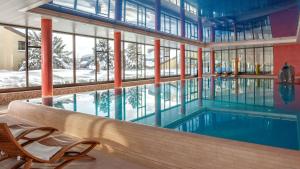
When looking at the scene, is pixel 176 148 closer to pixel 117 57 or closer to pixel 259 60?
pixel 117 57

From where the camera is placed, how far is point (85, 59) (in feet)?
43.1

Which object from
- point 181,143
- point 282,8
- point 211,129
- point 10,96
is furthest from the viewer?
point 282,8

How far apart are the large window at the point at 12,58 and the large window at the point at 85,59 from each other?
2.72 metres

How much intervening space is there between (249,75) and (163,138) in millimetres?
20700

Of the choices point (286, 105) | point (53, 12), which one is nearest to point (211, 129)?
point (286, 105)

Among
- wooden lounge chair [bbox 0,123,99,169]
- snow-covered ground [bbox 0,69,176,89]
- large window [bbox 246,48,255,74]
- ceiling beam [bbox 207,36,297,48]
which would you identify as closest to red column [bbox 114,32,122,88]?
snow-covered ground [bbox 0,69,176,89]

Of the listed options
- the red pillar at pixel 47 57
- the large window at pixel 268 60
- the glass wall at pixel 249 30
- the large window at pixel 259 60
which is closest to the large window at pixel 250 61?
the large window at pixel 259 60

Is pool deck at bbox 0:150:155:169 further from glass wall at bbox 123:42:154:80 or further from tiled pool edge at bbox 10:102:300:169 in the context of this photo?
glass wall at bbox 123:42:154:80

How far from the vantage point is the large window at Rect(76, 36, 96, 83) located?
12477mm

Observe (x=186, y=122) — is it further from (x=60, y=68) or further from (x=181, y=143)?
(x=60, y=68)

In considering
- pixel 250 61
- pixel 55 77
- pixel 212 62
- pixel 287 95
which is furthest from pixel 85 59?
pixel 250 61

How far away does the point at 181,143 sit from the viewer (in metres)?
2.98

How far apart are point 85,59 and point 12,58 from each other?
152 inches

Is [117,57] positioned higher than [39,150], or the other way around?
[117,57]
